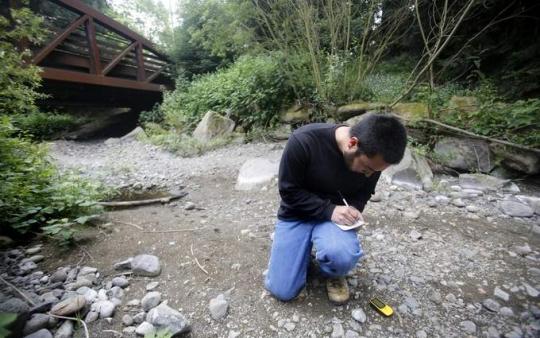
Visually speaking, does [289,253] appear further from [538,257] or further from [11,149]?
[11,149]

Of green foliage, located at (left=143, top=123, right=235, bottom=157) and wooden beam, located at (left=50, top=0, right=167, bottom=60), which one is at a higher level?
wooden beam, located at (left=50, top=0, right=167, bottom=60)

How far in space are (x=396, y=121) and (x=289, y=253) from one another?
114cm

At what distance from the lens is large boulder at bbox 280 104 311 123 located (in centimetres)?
643

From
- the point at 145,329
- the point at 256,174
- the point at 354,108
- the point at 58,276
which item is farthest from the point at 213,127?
the point at 145,329

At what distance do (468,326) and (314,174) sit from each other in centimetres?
138

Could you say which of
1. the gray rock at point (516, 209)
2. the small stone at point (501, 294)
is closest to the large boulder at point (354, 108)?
the gray rock at point (516, 209)

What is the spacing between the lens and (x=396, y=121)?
1.56m

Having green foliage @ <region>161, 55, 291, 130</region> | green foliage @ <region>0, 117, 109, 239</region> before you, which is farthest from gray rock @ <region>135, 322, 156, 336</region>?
green foliage @ <region>161, 55, 291, 130</region>

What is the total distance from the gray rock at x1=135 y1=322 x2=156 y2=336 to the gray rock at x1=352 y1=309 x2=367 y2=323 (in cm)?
127

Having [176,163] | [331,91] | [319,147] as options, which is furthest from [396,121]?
[176,163]

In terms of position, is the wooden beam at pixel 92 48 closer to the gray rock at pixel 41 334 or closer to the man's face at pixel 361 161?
the gray rock at pixel 41 334

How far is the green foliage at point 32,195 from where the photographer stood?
2.36 metres

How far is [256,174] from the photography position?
4.33 m

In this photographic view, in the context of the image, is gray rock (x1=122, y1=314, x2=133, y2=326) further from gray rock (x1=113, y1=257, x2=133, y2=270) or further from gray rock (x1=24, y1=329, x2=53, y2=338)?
gray rock (x1=113, y1=257, x2=133, y2=270)
